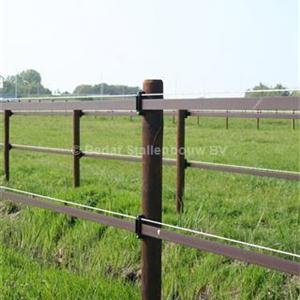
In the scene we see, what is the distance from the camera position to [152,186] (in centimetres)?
282

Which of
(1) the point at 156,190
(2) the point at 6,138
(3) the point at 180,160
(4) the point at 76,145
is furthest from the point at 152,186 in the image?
(2) the point at 6,138

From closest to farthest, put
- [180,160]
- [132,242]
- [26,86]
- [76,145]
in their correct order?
[132,242], [180,160], [76,145], [26,86]

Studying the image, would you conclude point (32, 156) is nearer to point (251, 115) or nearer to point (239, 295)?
point (251, 115)

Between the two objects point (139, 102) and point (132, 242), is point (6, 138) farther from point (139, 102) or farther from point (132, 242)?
point (139, 102)

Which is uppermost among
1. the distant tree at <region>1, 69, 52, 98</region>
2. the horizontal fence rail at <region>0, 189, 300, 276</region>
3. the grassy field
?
the distant tree at <region>1, 69, 52, 98</region>

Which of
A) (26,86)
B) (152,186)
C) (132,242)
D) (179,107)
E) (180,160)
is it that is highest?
(26,86)

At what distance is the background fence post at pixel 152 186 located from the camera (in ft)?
9.06

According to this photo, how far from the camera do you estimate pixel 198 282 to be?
349cm

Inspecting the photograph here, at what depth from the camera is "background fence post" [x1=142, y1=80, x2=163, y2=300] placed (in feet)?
9.06

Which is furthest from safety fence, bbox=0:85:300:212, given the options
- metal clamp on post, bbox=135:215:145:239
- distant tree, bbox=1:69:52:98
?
distant tree, bbox=1:69:52:98

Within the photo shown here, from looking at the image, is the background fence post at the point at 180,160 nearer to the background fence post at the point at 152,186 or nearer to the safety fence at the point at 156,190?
the safety fence at the point at 156,190

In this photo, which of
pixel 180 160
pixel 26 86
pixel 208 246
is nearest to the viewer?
pixel 208 246

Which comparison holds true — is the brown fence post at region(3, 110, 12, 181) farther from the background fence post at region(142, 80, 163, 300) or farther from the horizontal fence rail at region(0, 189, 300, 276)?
the background fence post at region(142, 80, 163, 300)

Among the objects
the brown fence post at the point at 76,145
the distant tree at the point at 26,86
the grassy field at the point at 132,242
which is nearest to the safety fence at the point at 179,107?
the brown fence post at the point at 76,145
